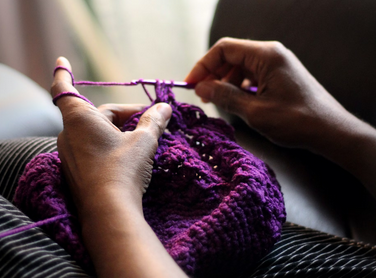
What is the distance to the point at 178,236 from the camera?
0.47m

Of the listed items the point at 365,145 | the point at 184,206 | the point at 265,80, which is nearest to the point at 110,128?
the point at 184,206

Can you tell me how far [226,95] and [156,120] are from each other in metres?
0.27

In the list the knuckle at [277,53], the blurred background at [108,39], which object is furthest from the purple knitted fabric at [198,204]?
the blurred background at [108,39]

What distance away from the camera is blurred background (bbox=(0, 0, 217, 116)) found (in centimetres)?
139

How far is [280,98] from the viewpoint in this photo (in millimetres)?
713

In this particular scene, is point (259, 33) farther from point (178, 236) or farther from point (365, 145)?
point (178, 236)

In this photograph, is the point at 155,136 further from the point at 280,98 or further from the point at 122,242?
the point at 280,98

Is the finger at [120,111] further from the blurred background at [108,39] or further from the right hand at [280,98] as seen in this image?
the blurred background at [108,39]

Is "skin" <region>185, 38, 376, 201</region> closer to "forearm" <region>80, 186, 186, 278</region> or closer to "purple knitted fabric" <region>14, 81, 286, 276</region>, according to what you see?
"purple knitted fabric" <region>14, 81, 286, 276</region>

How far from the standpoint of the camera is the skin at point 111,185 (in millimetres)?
363

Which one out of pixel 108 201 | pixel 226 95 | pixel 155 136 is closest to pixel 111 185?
pixel 108 201

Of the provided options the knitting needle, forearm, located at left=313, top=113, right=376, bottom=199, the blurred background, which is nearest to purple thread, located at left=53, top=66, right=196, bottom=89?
the knitting needle

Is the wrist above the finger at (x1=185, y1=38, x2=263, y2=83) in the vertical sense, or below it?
below

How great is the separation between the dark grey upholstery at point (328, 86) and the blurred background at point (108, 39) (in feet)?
1.89
